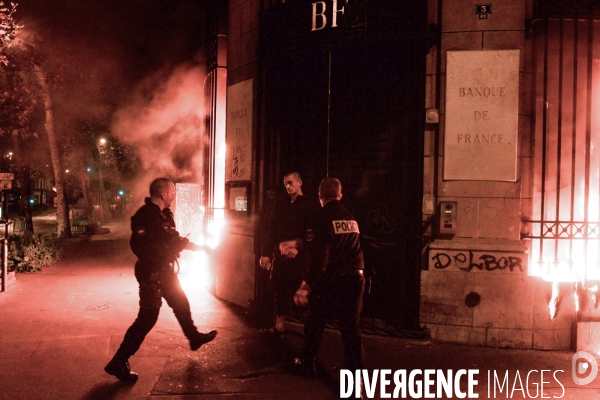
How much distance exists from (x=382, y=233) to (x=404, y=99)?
5.68 ft

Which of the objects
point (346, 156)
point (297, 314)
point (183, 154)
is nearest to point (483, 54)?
point (346, 156)

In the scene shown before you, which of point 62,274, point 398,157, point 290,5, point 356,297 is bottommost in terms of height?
point 62,274

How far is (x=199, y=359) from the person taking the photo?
5.30 m

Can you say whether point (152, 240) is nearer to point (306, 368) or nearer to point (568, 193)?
point (306, 368)

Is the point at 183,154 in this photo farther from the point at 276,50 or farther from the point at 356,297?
the point at 356,297

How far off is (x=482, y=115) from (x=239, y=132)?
12.2 feet

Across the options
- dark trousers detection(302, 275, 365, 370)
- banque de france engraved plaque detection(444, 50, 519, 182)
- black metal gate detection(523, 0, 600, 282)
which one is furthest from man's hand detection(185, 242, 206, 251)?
black metal gate detection(523, 0, 600, 282)

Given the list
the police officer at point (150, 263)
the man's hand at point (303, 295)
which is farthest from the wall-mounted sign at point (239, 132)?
the man's hand at point (303, 295)

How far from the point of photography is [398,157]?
21.1ft

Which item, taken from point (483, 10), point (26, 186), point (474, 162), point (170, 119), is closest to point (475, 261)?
point (474, 162)

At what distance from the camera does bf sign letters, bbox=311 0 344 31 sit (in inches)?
265

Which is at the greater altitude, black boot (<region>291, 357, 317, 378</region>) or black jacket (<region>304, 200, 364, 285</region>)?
black jacket (<region>304, 200, 364, 285</region>)

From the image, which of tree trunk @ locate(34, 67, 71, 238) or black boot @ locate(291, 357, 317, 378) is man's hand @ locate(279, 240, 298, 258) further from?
tree trunk @ locate(34, 67, 71, 238)

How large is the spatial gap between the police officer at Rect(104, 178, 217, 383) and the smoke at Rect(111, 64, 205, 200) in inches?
271
